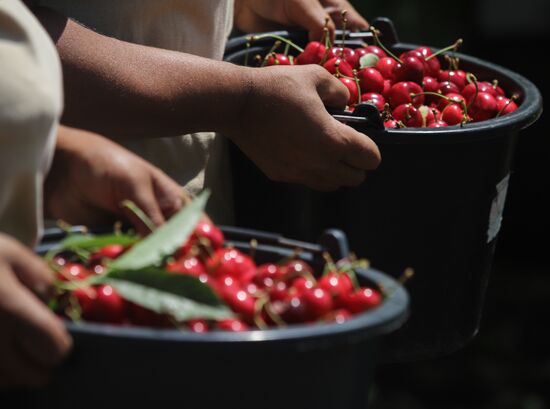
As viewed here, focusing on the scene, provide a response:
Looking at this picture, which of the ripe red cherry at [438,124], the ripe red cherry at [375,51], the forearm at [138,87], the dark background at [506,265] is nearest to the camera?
the forearm at [138,87]

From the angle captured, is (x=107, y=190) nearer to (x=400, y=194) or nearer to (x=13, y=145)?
(x=13, y=145)

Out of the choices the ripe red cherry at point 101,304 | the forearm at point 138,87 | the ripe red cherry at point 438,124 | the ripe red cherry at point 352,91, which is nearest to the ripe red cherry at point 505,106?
the ripe red cherry at point 438,124

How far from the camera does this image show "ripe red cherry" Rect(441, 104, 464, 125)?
182 centimetres

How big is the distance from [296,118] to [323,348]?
618 millimetres

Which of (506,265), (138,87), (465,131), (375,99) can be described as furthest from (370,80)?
(506,265)

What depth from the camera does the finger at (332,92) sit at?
1.67m

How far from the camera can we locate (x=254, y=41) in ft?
6.79

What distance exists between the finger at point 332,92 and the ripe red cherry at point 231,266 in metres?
0.55

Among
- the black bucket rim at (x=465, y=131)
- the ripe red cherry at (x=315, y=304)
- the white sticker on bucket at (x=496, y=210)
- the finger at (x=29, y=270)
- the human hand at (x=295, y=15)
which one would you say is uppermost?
the finger at (x=29, y=270)

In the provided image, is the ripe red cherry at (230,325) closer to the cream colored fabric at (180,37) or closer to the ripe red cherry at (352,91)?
the cream colored fabric at (180,37)

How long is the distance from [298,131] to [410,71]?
39 centimetres

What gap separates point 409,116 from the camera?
180 centimetres

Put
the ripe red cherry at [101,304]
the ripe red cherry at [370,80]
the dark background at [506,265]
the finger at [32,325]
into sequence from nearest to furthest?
the finger at [32,325], the ripe red cherry at [101,304], the ripe red cherry at [370,80], the dark background at [506,265]

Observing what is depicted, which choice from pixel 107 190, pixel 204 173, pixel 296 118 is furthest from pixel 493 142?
pixel 107 190
